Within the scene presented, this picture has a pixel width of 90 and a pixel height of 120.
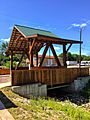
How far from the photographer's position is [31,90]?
13109 mm

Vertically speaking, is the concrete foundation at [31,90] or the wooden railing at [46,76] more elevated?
the wooden railing at [46,76]

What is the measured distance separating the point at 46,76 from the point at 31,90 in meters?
2.24

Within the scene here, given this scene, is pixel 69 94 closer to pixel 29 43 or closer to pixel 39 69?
pixel 39 69

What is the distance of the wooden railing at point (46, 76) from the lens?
42.7 ft

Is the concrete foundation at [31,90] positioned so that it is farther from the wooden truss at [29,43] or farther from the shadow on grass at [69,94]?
the wooden truss at [29,43]

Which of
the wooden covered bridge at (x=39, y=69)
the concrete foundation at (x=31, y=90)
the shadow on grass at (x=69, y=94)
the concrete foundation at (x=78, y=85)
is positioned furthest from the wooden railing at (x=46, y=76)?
the shadow on grass at (x=69, y=94)

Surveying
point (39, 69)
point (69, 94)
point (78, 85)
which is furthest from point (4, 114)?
point (78, 85)

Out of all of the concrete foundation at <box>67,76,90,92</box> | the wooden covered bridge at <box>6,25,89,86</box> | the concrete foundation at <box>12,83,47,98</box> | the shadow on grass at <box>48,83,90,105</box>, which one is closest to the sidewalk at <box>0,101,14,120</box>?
the concrete foundation at <box>12,83,47,98</box>

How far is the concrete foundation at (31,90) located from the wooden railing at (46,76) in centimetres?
51

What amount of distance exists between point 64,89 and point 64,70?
218cm

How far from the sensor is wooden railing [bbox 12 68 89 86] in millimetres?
13023

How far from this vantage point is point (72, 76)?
17.6 m

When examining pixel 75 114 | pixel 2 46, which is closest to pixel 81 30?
pixel 75 114

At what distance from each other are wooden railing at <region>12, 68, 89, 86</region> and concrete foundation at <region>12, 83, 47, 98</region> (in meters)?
0.51
